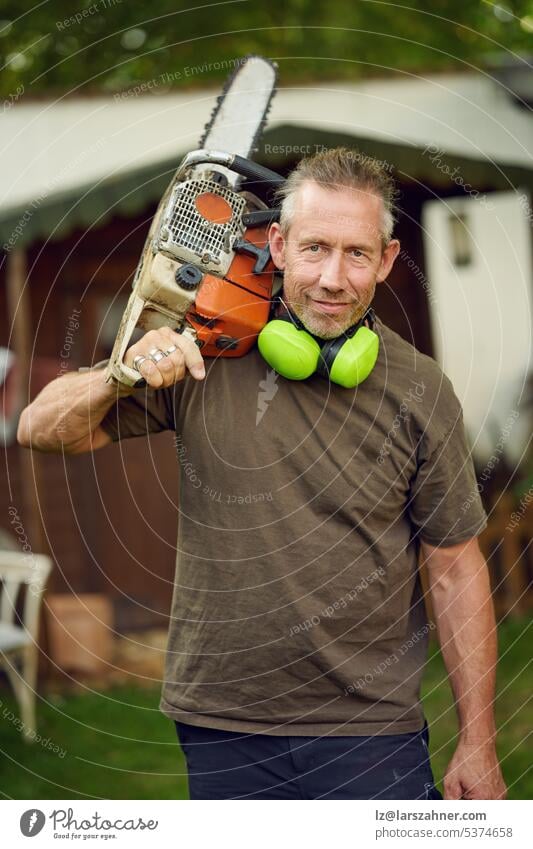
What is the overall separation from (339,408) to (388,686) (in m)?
0.67

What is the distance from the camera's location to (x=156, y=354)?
2.17 meters

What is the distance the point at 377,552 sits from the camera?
2.39 metres

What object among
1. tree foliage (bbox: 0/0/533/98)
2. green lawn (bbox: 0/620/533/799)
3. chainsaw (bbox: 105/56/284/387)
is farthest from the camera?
tree foliage (bbox: 0/0/533/98)

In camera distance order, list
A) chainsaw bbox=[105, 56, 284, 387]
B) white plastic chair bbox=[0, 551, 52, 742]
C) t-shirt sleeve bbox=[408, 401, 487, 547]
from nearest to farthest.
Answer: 1. chainsaw bbox=[105, 56, 284, 387]
2. t-shirt sleeve bbox=[408, 401, 487, 547]
3. white plastic chair bbox=[0, 551, 52, 742]

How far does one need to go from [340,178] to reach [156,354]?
0.58 m

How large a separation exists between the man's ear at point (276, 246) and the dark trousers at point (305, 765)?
1114mm

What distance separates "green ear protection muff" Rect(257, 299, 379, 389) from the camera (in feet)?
7.46

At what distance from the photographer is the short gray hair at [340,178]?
228cm

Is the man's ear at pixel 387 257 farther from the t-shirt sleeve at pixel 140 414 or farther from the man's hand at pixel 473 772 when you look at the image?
the man's hand at pixel 473 772

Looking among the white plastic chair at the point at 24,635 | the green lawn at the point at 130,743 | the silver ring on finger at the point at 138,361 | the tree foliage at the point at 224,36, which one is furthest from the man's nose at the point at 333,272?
the tree foliage at the point at 224,36

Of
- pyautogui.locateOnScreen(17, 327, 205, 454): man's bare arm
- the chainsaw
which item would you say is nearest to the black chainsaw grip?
the chainsaw

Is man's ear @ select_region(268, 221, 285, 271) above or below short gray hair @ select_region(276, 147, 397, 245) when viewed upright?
below

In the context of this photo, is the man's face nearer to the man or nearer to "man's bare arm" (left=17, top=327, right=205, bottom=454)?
the man
